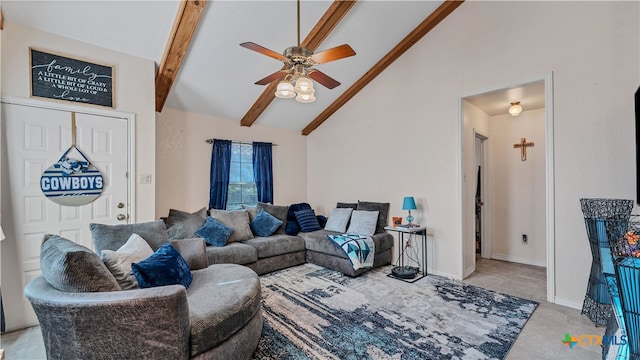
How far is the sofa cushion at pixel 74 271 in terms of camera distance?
146 cm

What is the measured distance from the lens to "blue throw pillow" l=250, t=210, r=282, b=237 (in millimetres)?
4289

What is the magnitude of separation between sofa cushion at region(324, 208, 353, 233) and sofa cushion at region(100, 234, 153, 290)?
114 inches

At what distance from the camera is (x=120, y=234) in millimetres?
2373

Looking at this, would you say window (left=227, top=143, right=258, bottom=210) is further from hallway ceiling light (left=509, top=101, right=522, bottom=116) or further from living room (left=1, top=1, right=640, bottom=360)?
hallway ceiling light (left=509, top=101, right=522, bottom=116)

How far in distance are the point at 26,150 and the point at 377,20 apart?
4111mm

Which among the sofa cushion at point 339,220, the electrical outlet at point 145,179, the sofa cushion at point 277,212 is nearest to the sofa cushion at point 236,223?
the sofa cushion at point 277,212

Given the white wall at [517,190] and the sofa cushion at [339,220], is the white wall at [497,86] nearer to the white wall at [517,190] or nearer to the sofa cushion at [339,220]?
the sofa cushion at [339,220]

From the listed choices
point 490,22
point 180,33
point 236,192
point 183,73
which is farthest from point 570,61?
point 236,192

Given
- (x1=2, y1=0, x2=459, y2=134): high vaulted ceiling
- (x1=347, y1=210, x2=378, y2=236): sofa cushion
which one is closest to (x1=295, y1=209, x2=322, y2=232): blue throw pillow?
(x1=347, y1=210, x2=378, y2=236): sofa cushion

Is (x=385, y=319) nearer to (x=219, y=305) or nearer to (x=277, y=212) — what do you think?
(x=219, y=305)

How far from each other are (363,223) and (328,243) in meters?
0.68

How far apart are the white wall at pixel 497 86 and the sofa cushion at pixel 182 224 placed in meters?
2.57

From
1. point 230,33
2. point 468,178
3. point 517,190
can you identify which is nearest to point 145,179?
point 230,33

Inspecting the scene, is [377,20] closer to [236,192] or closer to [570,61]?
[570,61]
